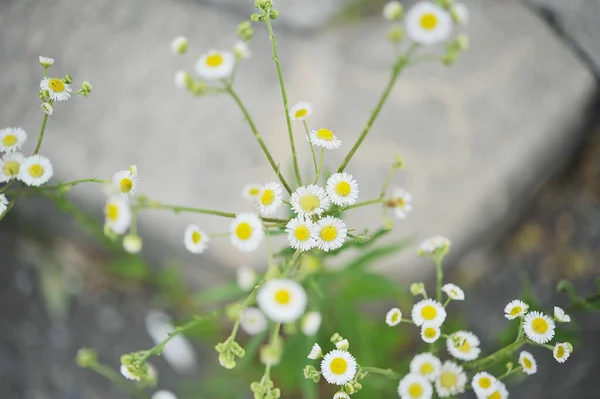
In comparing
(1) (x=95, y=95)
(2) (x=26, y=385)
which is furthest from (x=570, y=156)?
(2) (x=26, y=385)

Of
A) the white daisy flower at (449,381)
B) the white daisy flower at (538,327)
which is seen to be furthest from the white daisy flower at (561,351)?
the white daisy flower at (449,381)

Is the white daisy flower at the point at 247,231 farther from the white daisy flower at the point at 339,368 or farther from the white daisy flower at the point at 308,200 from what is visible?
the white daisy flower at the point at 339,368

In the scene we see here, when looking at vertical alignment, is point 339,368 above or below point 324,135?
below

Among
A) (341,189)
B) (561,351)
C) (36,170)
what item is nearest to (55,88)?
(36,170)

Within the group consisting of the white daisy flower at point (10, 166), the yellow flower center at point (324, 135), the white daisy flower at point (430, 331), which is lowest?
the white daisy flower at point (430, 331)

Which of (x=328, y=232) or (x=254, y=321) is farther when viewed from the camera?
(x=254, y=321)

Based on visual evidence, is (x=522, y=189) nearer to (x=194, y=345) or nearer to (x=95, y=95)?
(x=194, y=345)

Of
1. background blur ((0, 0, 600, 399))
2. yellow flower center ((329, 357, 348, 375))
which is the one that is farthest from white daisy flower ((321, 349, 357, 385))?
background blur ((0, 0, 600, 399))

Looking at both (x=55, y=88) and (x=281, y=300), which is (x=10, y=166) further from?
(x=281, y=300)
